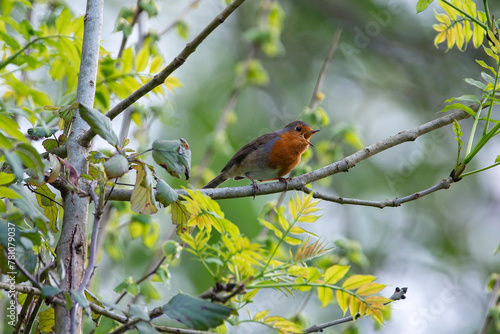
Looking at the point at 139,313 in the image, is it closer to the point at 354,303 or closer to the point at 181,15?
the point at 354,303

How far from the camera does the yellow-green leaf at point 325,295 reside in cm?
238

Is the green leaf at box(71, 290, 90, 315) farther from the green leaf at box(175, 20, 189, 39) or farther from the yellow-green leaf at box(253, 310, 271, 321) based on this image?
the green leaf at box(175, 20, 189, 39)

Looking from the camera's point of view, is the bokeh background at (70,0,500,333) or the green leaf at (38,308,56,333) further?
the bokeh background at (70,0,500,333)

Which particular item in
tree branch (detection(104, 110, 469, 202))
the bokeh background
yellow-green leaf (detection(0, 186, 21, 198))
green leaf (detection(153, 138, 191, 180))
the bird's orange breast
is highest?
the bokeh background

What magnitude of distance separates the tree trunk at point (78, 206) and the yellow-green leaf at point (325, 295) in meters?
1.09

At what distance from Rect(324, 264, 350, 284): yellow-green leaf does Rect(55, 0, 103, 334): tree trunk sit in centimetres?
105

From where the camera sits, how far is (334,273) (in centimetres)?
231

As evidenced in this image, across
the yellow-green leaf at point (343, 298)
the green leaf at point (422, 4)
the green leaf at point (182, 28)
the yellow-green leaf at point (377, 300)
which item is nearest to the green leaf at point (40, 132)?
the yellow-green leaf at point (343, 298)

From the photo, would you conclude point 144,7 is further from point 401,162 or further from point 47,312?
point 401,162

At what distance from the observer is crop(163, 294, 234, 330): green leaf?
1.69 metres

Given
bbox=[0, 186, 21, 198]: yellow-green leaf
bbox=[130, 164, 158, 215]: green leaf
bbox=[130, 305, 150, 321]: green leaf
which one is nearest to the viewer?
bbox=[130, 305, 150, 321]: green leaf

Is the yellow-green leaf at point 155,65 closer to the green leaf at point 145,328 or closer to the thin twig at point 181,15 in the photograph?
the thin twig at point 181,15

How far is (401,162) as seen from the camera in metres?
10.1

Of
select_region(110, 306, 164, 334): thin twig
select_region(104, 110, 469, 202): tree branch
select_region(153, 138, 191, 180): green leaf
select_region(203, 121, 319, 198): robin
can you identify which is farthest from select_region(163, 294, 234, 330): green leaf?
select_region(203, 121, 319, 198): robin
